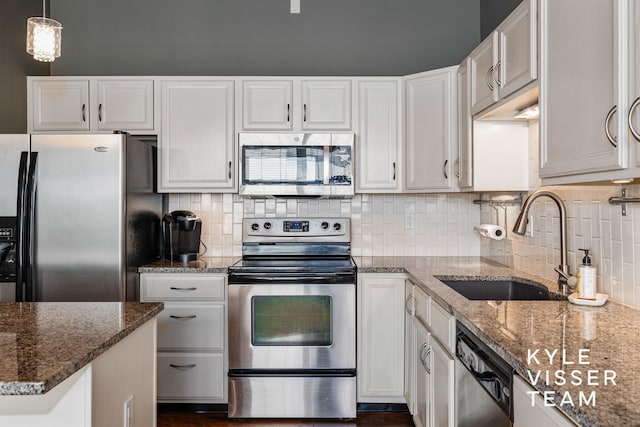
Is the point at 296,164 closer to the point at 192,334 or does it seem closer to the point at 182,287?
the point at 182,287

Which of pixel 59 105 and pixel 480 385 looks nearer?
pixel 480 385

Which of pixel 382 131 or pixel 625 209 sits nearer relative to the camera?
pixel 625 209

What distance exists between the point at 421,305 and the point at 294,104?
1507 millimetres

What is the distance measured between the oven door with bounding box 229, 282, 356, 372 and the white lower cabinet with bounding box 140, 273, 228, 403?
0.11 m

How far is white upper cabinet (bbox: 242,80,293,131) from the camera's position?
305cm

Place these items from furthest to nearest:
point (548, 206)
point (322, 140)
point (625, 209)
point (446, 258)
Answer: point (446, 258) → point (322, 140) → point (548, 206) → point (625, 209)

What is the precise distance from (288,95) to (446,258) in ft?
5.03

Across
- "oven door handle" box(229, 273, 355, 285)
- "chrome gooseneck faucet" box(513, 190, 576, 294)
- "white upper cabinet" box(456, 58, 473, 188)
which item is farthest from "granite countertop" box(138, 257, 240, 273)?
"chrome gooseneck faucet" box(513, 190, 576, 294)

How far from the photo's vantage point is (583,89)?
1.35 m

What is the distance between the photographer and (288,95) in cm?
305

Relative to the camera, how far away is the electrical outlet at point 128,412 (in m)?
1.40

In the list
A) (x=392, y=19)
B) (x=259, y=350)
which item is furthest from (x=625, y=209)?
(x=392, y=19)

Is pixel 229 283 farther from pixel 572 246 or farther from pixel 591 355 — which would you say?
pixel 591 355

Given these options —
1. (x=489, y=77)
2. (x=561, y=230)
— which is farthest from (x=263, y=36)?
(x=561, y=230)
